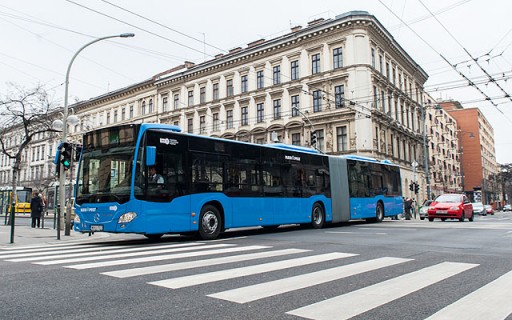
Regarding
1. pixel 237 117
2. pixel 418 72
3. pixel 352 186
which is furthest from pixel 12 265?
pixel 418 72

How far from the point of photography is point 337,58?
121 feet

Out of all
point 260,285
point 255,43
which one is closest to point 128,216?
point 260,285

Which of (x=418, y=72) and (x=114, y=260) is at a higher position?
(x=418, y=72)

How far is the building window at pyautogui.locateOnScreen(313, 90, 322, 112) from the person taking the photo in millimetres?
37594

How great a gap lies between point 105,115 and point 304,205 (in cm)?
5047

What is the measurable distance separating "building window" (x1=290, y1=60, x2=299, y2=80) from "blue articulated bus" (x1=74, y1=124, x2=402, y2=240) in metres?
24.5

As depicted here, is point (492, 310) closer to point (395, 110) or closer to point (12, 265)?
point (12, 265)

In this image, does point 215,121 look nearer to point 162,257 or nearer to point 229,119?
point 229,119

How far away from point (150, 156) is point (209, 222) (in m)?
2.93

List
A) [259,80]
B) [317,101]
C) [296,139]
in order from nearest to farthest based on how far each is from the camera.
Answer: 1. [317,101]
2. [296,139]
3. [259,80]

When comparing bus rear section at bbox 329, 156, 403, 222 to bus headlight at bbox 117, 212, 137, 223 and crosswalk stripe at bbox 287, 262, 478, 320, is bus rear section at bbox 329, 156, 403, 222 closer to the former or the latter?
bus headlight at bbox 117, 212, 137, 223

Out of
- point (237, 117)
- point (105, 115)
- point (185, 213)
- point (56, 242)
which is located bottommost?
point (56, 242)

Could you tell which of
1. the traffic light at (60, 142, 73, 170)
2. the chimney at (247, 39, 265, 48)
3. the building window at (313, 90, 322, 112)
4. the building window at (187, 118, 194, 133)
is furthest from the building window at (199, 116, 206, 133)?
the traffic light at (60, 142, 73, 170)

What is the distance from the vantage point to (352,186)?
743 inches
